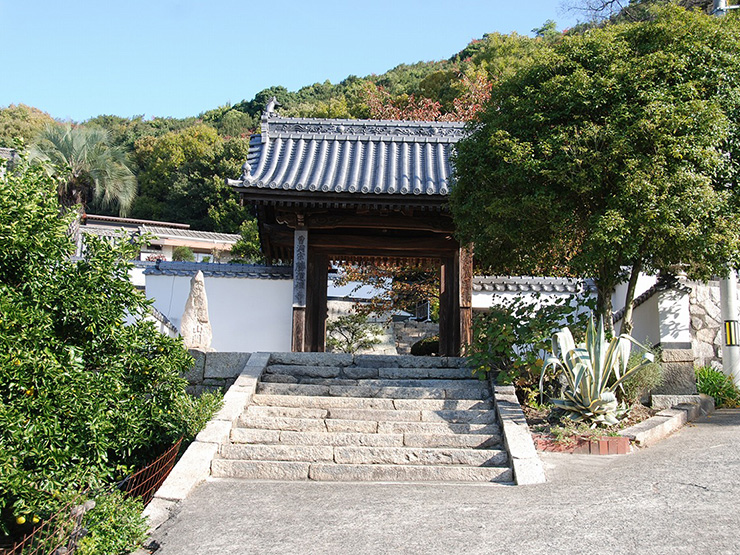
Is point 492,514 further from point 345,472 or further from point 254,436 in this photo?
point 254,436

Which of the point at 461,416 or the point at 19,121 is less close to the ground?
the point at 19,121

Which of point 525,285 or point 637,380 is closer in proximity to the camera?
point 637,380

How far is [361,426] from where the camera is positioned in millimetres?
7355

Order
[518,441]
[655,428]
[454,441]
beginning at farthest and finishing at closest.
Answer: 1. [655,428]
2. [454,441]
3. [518,441]

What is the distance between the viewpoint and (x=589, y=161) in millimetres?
7328

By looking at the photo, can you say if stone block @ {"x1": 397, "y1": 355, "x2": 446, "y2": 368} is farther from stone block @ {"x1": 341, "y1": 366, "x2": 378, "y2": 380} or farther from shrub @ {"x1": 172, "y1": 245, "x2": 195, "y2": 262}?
shrub @ {"x1": 172, "y1": 245, "x2": 195, "y2": 262}

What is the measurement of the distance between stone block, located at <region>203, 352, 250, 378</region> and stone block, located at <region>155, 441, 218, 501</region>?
2.19 metres

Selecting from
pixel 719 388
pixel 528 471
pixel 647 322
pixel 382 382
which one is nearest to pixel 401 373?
pixel 382 382

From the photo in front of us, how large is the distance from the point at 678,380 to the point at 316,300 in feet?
20.3

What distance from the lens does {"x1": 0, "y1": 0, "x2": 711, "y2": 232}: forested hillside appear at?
1212 inches

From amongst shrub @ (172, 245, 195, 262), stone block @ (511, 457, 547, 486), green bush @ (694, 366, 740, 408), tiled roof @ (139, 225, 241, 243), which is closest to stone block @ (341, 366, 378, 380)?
stone block @ (511, 457, 547, 486)

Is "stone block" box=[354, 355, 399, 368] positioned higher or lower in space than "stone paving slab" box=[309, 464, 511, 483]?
higher

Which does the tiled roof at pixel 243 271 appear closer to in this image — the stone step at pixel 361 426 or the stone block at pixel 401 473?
the stone step at pixel 361 426

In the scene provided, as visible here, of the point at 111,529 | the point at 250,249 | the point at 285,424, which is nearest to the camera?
the point at 111,529
